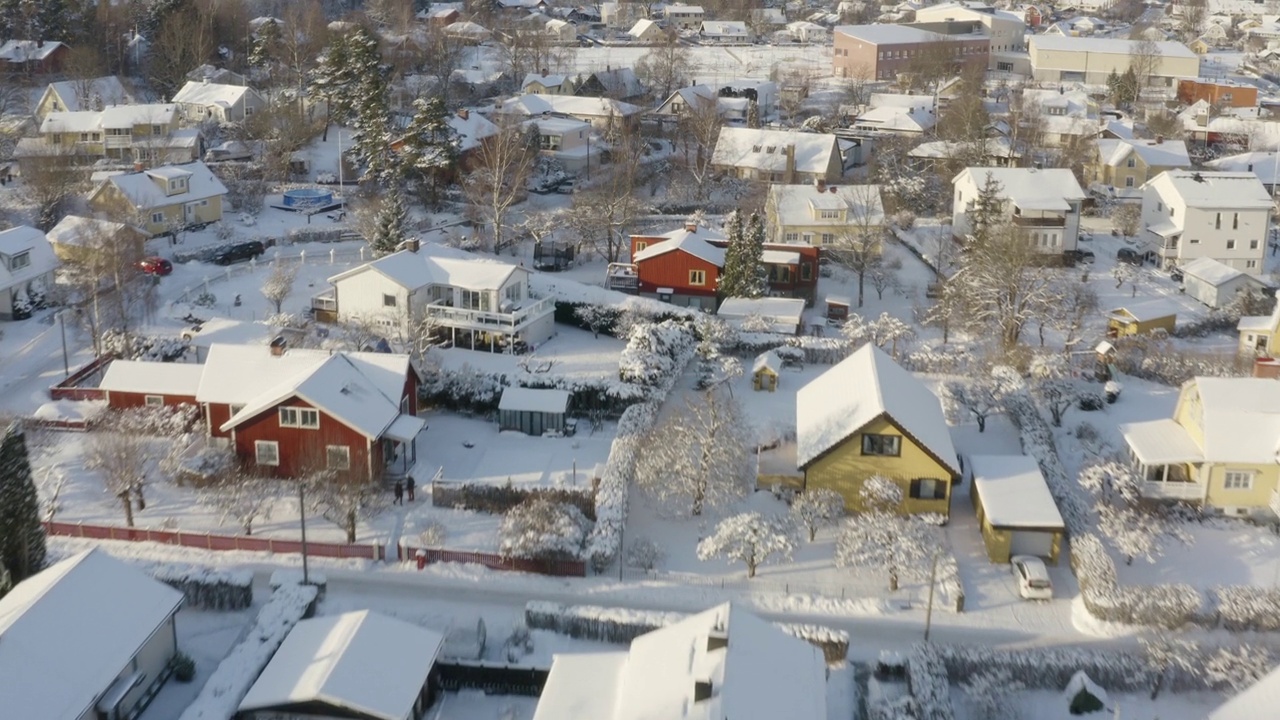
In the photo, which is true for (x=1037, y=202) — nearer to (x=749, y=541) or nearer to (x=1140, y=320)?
(x=1140, y=320)

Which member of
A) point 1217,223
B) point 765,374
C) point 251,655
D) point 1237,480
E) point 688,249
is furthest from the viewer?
point 1217,223

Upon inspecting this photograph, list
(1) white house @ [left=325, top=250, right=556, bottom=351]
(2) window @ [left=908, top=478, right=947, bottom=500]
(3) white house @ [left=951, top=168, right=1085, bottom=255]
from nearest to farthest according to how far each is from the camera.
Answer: (2) window @ [left=908, top=478, right=947, bottom=500] → (1) white house @ [left=325, top=250, right=556, bottom=351] → (3) white house @ [left=951, top=168, right=1085, bottom=255]

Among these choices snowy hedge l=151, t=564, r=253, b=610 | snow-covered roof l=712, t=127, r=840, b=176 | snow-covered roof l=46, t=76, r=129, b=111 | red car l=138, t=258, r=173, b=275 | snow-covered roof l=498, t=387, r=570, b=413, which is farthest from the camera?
snow-covered roof l=46, t=76, r=129, b=111

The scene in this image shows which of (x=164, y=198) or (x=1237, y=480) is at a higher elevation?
(x=164, y=198)

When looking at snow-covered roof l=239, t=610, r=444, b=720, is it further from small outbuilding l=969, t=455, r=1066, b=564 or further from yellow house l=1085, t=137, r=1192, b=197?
yellow house l=1085, t=137, r=1192, b=197

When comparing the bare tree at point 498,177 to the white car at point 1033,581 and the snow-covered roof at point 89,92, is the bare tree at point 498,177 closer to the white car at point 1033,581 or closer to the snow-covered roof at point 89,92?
the snow-covered roof at point 89,92

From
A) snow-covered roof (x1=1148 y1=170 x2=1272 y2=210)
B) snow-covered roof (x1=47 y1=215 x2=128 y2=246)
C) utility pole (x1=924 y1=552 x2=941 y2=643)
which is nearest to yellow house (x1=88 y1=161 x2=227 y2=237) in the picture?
snow-covered roof (x1=47 y1=215 x2=128 y2=246)

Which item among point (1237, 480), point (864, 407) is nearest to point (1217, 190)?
point (1237, 480)
